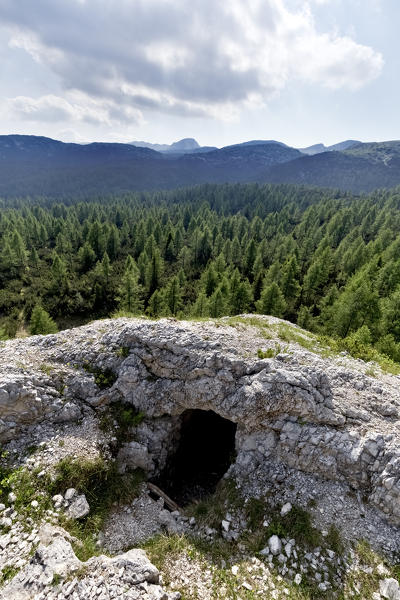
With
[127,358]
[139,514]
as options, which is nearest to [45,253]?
[127,358]

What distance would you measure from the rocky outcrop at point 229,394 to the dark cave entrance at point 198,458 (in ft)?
4.69

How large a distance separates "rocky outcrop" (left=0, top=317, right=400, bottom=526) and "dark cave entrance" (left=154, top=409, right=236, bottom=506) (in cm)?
143

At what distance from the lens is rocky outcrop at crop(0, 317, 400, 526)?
492 inches

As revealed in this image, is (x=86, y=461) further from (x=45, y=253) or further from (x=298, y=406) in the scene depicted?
(x=45, y=253)

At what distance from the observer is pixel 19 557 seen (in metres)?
10.4

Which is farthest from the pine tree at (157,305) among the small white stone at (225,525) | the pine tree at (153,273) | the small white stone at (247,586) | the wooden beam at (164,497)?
the small white stone at (247,586)

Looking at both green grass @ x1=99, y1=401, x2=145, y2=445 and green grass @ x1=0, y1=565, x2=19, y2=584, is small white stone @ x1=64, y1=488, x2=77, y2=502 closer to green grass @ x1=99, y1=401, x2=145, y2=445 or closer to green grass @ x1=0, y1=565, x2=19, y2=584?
green grass @ x1=0, y1=565, x2=19, y2=584

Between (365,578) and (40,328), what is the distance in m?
34.2

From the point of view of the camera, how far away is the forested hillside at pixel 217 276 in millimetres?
33188

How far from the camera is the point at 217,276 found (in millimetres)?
47188

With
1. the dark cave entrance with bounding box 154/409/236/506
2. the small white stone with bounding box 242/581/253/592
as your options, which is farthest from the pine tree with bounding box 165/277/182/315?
the small white stone with bounding box 242/581/253/592

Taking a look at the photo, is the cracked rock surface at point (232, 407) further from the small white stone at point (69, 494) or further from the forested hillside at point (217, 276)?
the forested hillside at point (217, 276)

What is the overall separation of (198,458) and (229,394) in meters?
7.46

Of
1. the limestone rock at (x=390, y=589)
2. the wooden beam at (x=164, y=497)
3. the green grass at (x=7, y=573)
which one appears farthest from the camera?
the wooden beam at (x=164, y=497)
